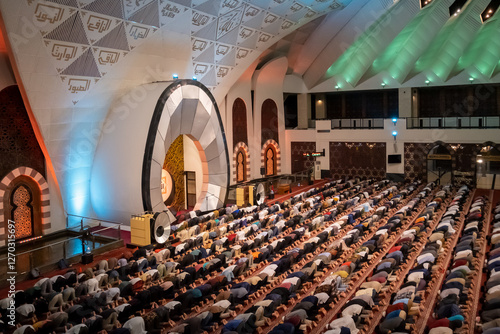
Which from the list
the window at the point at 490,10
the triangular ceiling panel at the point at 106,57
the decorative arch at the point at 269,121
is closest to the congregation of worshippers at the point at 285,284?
the triangular ceiling panel at the point at 106,57

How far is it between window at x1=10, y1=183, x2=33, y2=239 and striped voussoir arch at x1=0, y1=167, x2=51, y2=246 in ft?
1.00

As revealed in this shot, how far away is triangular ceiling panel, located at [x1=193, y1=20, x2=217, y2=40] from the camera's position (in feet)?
49.9

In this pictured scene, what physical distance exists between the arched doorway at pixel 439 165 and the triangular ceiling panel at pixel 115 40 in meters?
15.4

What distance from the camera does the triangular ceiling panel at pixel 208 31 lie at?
49.9ft

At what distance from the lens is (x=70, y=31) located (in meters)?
11.2

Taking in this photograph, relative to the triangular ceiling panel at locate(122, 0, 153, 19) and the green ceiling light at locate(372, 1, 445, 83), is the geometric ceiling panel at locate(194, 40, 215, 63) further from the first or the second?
the green ceiling light at locate(372, 1, 445, 83)

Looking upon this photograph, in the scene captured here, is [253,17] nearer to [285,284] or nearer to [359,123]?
[359,123]

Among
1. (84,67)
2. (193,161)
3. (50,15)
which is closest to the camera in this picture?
(50,15)

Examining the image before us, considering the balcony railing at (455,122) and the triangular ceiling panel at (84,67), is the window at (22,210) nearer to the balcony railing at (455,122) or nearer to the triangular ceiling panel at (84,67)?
the triangular ceiling panel at (84,67)

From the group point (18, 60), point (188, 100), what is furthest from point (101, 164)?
point (18, 60)

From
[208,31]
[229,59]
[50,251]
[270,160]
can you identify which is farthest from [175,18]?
[270,160]

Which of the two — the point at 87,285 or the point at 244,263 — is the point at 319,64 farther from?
the point at 87,285

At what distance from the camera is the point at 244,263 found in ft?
33.0

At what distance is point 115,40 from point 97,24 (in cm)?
97
